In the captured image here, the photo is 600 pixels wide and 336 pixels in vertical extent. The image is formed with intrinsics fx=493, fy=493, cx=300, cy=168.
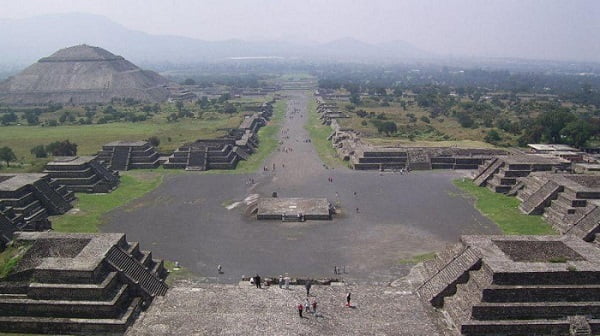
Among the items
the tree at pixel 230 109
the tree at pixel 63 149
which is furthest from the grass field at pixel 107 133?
the tree at pixel 230 109

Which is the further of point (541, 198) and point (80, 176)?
point (80, 176)

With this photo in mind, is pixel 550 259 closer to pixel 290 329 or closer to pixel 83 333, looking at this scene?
pixel 290 329

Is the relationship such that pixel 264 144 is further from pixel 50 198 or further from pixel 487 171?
pixel 50 198

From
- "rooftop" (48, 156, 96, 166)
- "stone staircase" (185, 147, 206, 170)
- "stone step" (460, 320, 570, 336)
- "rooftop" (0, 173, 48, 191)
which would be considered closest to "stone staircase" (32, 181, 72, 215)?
"rooftop" (0, 173, 48, 191)

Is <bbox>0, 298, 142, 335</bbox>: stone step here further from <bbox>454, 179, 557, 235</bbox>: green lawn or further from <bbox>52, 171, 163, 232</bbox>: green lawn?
<bbox>454, 179, 557, 235</bbox>: green lawn

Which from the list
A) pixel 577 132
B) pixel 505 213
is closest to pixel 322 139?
pixel 577 132

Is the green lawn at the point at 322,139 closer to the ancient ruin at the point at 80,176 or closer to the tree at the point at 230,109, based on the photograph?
the tree at the point at 230,109
